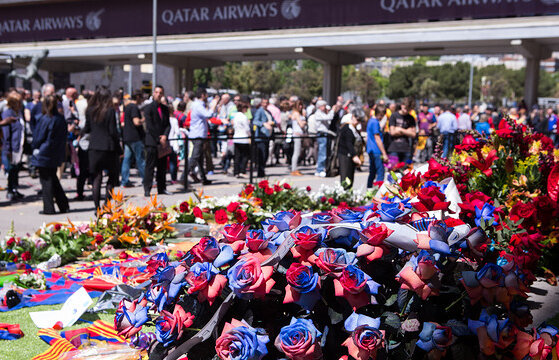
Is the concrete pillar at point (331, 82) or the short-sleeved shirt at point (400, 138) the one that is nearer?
the short-sleeved shirt at point (400, 138)

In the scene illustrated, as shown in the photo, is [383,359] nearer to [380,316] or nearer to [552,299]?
[380,316]

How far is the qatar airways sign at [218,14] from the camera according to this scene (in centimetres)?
2223

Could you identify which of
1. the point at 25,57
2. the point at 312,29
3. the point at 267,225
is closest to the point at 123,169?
the point at 267,225

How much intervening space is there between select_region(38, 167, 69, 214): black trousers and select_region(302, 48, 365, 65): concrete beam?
1647cm

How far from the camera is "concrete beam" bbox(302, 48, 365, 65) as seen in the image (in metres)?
25.1

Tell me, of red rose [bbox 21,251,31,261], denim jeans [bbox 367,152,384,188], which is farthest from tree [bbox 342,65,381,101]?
red rose [bbox 21,251,31,261]

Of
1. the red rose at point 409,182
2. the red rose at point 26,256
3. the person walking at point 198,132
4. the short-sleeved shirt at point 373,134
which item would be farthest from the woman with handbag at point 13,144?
the red rose at point 409,182

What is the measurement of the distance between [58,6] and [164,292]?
105 ft

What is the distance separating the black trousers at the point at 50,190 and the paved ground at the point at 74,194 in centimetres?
14

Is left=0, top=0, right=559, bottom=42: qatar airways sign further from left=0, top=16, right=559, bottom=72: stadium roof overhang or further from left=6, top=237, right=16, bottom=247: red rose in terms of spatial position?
left=6, top=237, right=16, bottom=247: red rose

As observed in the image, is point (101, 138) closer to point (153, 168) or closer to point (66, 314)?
point (153, 168)

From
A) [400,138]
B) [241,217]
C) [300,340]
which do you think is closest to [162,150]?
[400,138]

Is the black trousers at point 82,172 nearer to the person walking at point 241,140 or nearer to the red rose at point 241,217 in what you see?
the person walking at point 241,140

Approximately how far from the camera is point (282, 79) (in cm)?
8306
